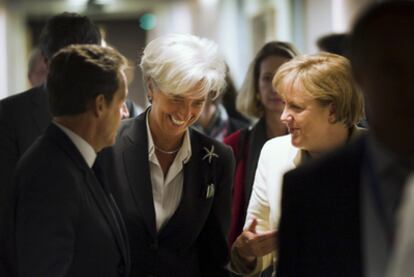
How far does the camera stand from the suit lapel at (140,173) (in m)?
2.79

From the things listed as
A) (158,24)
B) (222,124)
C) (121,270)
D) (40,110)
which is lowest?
(158,24)

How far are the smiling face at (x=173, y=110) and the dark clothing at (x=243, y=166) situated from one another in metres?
0.60

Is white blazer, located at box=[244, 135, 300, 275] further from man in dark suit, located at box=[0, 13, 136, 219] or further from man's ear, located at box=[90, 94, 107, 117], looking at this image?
man in dark suit, located at box=[0, 13, 136, 219]

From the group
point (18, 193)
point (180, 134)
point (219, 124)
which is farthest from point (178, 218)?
point (219, 124)

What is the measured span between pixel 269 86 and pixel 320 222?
6.94 ft

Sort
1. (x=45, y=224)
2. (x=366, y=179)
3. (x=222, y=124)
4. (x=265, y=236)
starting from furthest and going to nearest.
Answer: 1. (x=222, y=124)
2. (x=265, y=236)
3. (x=45, y=224)
4. (x=366, y=179)

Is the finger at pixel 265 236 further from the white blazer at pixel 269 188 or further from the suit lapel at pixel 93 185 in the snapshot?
the suit lapel at pixel 93 185

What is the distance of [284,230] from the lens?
171 centimetres

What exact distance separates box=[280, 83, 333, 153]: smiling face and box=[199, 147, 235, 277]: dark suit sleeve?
31 centimetres

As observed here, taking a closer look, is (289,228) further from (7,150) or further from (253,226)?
(7,150)

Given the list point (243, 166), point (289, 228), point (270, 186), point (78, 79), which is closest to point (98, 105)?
point (78, 79)

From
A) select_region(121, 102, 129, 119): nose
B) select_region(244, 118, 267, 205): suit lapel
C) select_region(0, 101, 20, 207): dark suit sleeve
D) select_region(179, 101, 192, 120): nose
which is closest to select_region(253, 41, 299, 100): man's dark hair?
select_region(244, 118, 267, 205): suit lapel

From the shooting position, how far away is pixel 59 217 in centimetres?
223

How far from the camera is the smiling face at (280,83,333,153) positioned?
2791 mm
